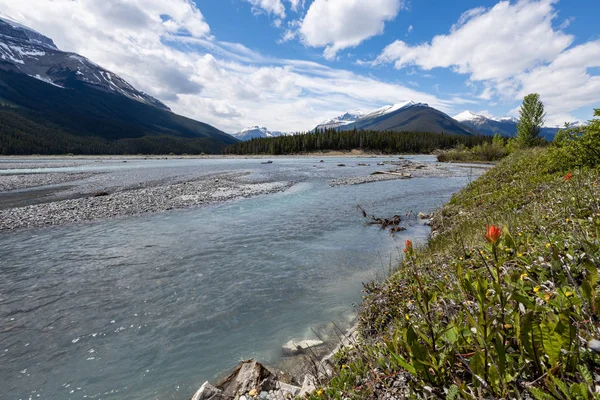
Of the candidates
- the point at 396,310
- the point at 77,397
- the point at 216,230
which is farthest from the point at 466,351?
the point at 216,230

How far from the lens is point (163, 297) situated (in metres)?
7.74

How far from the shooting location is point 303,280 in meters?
8.75

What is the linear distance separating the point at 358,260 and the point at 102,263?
910cm

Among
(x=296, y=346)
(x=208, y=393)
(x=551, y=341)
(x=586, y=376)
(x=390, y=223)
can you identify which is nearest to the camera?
(x=586, y=376)

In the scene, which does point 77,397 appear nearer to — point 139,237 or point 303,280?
point 303,280

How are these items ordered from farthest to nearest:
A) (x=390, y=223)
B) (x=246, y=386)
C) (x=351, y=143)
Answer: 1. (x=351, y=143)
2. (x=390, y=223)
3. (x=246, y=386)

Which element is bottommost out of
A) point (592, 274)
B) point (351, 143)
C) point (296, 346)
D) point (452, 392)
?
point (296, 346)

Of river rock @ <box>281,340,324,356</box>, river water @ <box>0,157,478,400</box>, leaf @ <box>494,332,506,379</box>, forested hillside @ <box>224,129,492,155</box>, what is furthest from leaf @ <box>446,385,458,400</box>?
forested hillside @ <box>224,129,492,155</box>

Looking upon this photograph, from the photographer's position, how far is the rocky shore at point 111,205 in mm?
16250

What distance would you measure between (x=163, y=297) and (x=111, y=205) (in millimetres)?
15497

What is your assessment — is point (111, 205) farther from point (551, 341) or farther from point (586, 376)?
point (586, 376)

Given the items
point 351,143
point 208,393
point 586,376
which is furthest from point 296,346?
point 351,143

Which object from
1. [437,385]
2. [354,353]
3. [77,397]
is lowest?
[77,397]

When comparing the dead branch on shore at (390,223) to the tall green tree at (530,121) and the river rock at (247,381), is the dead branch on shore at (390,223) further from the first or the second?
the tall green tree at (530,121)
